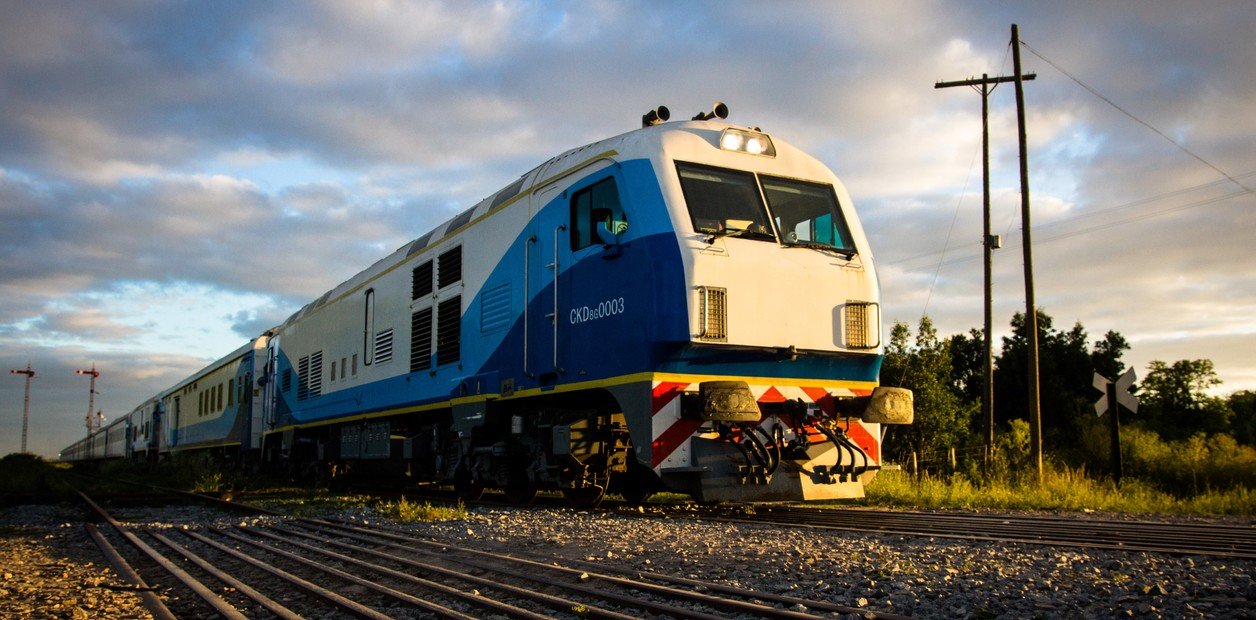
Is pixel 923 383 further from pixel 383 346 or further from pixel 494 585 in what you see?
pixel 494 585

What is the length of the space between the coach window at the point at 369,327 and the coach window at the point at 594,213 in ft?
A: 21.6

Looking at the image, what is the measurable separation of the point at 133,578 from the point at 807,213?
6.78m

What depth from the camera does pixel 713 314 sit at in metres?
8.47

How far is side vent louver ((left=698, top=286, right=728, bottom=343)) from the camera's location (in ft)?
27.4

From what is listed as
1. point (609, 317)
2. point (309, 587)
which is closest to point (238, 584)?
point (309, 587)

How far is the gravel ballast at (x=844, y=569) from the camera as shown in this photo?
469 cm

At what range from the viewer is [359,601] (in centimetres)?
544

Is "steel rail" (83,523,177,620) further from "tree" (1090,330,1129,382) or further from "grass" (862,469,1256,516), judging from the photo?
"tree" (1090,330,1129,382)

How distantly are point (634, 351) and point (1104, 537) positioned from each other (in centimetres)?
402

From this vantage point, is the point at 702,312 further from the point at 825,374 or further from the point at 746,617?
the point at 746,617

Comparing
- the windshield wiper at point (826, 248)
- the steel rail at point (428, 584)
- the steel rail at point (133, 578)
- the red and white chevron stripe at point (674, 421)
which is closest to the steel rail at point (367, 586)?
the steel rail at point (428, 584)

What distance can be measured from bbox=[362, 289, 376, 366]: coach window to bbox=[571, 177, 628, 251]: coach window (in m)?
6.60

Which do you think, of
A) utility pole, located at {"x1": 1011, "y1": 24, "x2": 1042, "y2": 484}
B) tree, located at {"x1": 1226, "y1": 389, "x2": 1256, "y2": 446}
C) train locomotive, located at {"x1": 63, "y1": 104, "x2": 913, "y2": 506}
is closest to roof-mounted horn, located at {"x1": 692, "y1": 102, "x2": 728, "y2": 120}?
train locomotive, located at {"x1": 63, "y1": 104, "x2": 913, "y2": 506}

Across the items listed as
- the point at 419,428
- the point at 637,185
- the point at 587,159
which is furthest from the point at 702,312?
the point at 419,428
